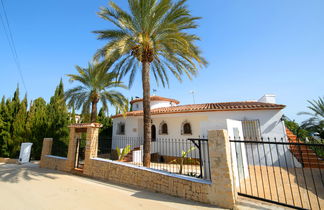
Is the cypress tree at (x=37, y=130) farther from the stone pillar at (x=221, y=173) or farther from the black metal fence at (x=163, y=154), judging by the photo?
the stone pillar at (x=221, y=173)

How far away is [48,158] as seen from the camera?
9570 mm

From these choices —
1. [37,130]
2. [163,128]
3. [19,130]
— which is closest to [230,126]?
[163,128]

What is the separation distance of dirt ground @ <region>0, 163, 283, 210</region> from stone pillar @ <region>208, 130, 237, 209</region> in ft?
1.00

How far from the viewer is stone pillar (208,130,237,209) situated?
407 cm

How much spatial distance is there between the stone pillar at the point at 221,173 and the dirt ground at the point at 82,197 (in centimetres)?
31

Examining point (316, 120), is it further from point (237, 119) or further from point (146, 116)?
point (146, 116)

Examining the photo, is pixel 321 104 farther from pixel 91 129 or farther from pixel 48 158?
pixel 48 158

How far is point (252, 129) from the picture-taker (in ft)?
32.1

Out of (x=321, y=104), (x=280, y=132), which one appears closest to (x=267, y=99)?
(x=280, y=132)

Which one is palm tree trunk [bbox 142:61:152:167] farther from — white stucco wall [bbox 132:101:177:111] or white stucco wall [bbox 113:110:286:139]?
white stucco wall [bbox 132:101:177:111]

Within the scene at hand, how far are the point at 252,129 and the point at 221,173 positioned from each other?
7.13 m

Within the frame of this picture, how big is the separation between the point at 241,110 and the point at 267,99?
4981 millimetres

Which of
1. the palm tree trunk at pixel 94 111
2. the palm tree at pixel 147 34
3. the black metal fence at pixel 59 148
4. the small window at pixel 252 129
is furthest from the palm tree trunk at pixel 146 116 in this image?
the black metal fence at pixel 59 148

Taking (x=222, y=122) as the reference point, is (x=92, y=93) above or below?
above
